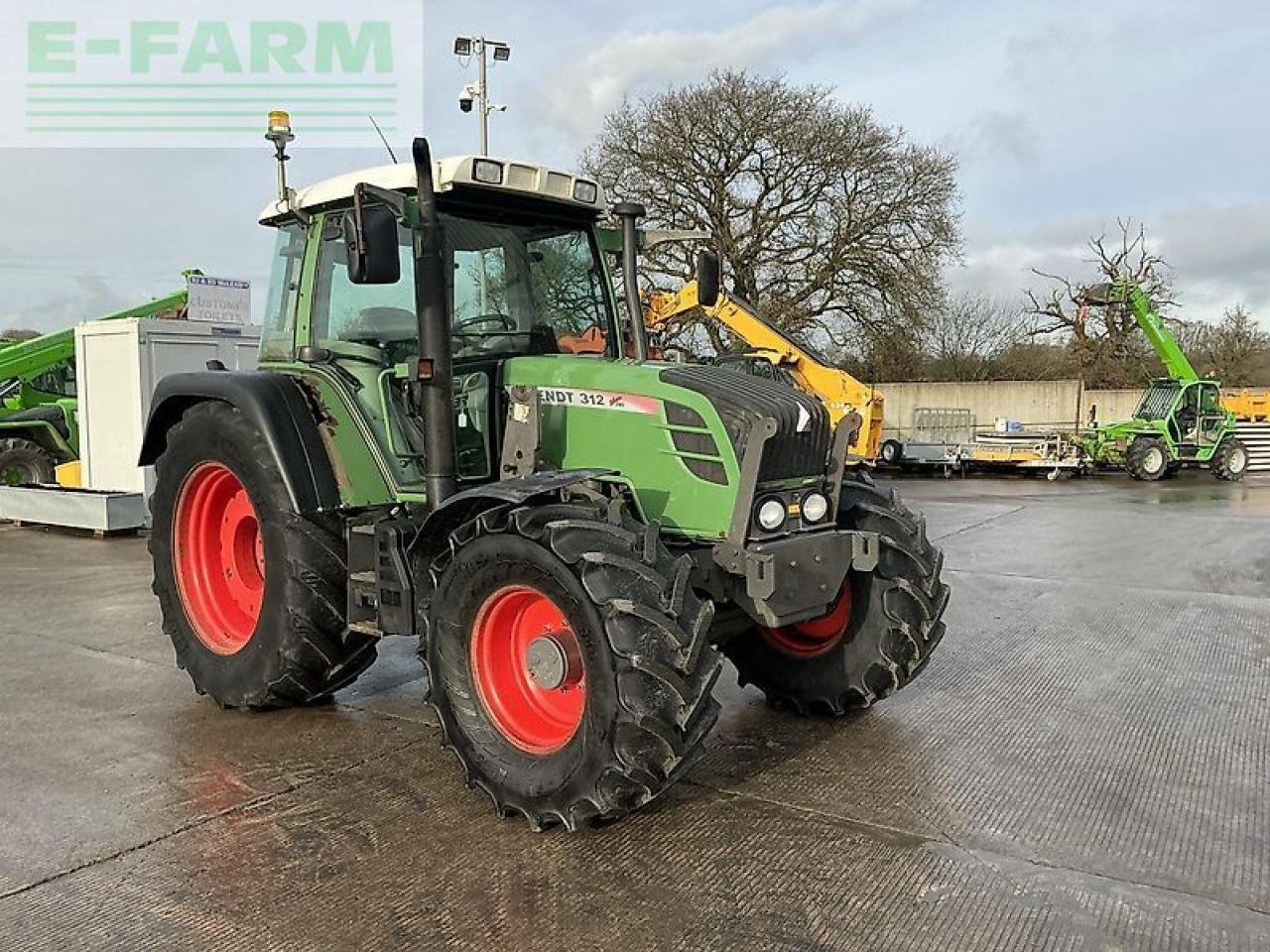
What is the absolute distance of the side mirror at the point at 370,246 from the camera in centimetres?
383

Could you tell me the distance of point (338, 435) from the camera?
462cm

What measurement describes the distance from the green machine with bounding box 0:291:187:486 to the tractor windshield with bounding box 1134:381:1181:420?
57.1ft

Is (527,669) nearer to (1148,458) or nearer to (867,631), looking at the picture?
(867,631)

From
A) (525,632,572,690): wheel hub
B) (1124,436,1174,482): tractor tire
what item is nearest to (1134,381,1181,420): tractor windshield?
(1124,436,1174,482): tractor tire

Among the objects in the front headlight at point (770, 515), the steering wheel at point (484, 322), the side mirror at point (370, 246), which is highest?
the side mirror at point (370, 246)

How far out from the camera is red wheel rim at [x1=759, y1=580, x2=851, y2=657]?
4625 mm

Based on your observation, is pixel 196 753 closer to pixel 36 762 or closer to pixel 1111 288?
pixel 36 762

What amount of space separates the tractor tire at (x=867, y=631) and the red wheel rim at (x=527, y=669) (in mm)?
1028

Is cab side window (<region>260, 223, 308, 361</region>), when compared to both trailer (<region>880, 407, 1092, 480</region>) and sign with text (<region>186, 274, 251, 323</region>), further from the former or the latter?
trailer (<region>880, 407, 1092, 480</region>)

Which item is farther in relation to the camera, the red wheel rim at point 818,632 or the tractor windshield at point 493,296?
the red wheel rim at point 818,632

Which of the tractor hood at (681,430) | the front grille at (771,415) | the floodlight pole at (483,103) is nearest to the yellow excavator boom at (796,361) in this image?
the floodlight pole at (483,103)

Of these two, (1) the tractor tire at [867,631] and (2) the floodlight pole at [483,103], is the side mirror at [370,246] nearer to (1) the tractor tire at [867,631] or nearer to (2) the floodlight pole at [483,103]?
(1) the tractor tire at [867,631]

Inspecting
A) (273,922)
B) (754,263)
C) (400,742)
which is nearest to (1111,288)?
(754,263)

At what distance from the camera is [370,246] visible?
12.6 ft
